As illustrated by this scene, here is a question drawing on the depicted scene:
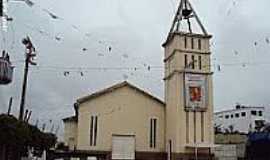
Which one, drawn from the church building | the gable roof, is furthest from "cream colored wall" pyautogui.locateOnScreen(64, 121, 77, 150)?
the gable roof

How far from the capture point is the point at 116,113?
4175 cm

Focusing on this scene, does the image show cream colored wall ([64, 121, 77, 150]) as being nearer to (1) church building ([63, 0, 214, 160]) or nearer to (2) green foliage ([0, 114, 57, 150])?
(1) church building ([63, 0, 214, 160])

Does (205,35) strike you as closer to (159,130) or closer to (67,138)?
(159,130)

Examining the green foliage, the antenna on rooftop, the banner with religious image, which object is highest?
the antenna on rooftop

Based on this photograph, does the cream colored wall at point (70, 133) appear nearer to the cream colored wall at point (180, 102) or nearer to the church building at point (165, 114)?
the church building at point (165, 114)

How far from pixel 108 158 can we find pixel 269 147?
50.7 ft

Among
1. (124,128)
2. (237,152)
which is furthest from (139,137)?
(237,152)

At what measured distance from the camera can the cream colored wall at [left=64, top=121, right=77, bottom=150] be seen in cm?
4252

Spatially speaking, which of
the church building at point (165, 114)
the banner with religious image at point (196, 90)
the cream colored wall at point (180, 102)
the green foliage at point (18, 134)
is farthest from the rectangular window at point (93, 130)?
the green foliage at point (18, 134)

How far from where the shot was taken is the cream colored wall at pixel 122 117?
4100 centimetres

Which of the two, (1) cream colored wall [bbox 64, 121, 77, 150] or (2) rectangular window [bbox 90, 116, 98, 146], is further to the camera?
(1) cream colored wall [bbox 64, 121, 77, 150]

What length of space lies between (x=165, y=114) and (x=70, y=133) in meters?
9.06

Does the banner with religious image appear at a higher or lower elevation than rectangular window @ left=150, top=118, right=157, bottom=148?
higher

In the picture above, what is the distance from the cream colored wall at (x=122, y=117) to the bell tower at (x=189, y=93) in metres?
1.79
